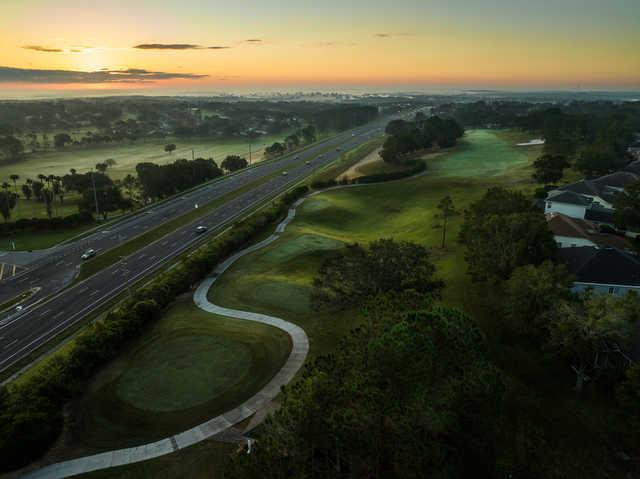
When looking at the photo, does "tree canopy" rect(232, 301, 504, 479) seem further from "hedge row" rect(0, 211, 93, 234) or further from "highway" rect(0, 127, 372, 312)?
"hedge row" rect(0, 211, 93, 234)

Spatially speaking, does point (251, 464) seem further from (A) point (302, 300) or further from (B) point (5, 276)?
(B) point (5, 276)

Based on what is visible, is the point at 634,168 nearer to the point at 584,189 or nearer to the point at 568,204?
the point at 584,189

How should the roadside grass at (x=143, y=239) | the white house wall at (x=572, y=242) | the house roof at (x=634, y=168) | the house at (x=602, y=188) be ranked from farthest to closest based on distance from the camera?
the house roof at (x=634, y=168) → the house at (x=602, y=188) → the roadside grass at (x=143, y=239) → the white house wall at (x=572, y=242)

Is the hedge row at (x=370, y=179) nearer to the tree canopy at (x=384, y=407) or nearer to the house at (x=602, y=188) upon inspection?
the house at (x=602, y=188)

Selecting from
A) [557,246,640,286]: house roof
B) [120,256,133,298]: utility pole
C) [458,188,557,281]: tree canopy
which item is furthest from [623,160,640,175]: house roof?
[120,256,133,298]: utility pole

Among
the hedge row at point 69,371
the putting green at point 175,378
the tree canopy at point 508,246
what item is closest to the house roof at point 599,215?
the tree canopy at point 508,246

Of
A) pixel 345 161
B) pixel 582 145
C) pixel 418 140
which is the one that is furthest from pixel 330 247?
pixel 582 145
